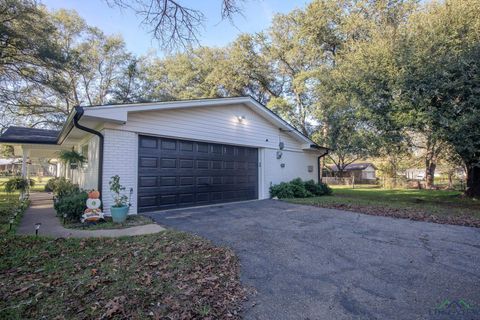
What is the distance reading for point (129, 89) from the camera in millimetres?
23125

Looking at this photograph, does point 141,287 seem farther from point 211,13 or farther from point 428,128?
point 428,128

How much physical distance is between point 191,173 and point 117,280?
5609 mm

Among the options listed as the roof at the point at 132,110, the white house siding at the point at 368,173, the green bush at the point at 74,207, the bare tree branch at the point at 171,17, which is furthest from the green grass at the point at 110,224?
the white house siding at the point at 368,173

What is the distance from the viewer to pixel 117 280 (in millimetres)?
2961

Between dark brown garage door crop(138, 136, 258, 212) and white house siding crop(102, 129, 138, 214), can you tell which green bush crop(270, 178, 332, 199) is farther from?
white house siding crop(102, 129, 138, 214)

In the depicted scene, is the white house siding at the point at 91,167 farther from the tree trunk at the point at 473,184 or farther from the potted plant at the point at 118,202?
the tree trunk at the point at 473,184

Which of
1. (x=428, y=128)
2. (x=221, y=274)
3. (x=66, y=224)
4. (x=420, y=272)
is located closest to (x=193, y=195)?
(x=66, y=224)

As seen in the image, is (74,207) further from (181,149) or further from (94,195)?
(181,149)

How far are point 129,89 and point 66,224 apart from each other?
66.1 ft

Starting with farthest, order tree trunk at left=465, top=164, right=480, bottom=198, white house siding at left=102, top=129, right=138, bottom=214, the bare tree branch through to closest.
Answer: tree trunk at left=465, top=164, right=480, bottom=198 → white house siding at left=102, top=129, right=138, bottom=214 → the bare tree branch

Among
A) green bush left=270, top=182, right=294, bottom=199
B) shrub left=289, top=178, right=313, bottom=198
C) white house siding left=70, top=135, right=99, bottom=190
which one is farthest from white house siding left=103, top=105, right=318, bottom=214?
white house siding left=70, top=135, right=99, bottom=190

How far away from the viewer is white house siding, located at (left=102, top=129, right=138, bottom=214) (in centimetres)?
659

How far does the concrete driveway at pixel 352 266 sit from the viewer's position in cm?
249

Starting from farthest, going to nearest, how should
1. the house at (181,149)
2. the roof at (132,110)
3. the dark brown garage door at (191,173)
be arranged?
the dark brown garage door at (191,173) → the house at (181,149) → the roof at (132,110)
